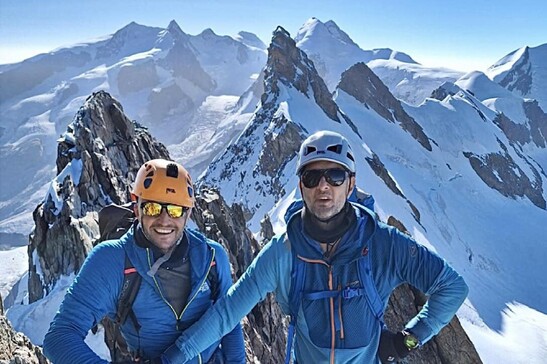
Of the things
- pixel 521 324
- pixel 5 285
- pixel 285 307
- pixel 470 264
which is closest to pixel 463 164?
pixel 470 264

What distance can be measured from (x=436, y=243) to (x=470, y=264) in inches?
337

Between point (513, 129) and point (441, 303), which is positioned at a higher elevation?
point (513, 129)

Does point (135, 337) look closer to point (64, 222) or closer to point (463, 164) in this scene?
point (64, 222)

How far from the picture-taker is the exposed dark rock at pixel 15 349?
221 inches

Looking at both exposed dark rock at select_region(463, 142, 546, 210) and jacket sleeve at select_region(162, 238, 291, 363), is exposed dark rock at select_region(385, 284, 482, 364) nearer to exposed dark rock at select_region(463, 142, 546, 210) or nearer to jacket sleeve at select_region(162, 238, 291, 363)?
jacket sleeve at select_region(162, 238, 291, 363)

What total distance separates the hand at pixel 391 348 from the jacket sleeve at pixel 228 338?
1471 mm

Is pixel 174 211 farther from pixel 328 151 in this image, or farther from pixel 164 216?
pixel 328 151

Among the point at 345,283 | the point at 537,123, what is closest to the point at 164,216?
the point at 345,283

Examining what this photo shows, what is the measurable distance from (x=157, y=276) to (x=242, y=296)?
85 cm

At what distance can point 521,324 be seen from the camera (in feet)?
145

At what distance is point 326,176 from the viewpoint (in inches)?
165

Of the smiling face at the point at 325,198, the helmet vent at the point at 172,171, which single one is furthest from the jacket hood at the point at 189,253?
the smiling face at the point at 325,198

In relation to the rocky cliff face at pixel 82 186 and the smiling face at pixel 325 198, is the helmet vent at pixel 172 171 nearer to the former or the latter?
the smiling face at pixel 325 198

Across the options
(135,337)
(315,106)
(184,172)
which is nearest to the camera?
(135,337)
